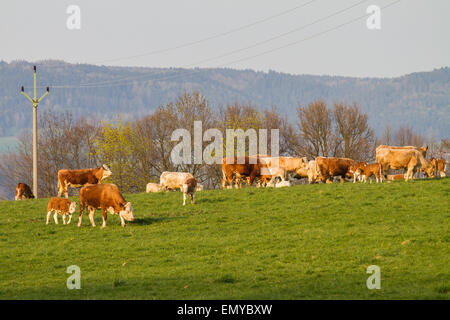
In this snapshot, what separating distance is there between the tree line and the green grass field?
1761 inches

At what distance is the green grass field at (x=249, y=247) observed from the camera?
16.7 m

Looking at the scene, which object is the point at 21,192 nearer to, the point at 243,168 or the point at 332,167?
the point at 243,168

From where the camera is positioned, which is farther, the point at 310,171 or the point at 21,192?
the point at 310,171

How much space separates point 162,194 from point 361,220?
13.2m

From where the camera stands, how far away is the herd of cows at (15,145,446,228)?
26.9m

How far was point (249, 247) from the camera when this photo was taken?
22281 mm

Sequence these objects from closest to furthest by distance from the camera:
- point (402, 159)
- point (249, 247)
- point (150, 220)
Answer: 1. point (249, 247)
2. point (150, 220)
3. point (402, 159)

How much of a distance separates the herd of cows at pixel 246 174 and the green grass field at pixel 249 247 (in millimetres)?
860

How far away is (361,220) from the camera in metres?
25.7

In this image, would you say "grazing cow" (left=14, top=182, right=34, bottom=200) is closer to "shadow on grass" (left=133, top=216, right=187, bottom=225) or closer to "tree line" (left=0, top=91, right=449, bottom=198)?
"shadow on grass" (left=133, top=216, right=187, bottom=225)

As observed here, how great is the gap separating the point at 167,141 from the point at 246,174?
41.6 m
